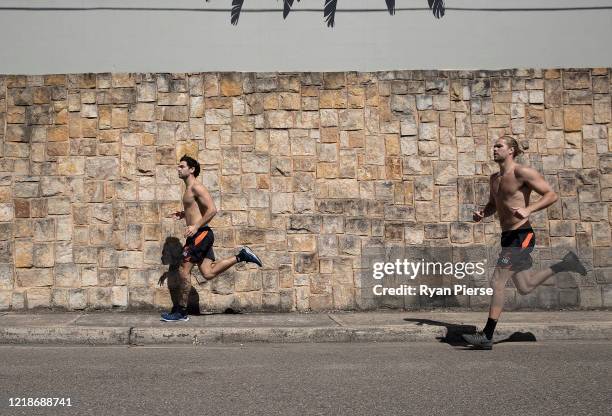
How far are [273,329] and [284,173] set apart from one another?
2.37 meters

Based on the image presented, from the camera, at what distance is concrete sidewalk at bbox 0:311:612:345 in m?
7.13

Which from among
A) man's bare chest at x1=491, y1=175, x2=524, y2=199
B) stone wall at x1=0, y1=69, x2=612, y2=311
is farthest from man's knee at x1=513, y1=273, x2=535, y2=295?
stone wall at x1=0, y1=69, x2=612, y2=311

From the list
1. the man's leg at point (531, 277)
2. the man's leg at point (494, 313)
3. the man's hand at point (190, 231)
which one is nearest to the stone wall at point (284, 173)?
the man's hand at point (190, 231)

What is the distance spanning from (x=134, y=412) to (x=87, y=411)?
29 centimetres

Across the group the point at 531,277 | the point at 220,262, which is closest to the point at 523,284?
the point at 531,277

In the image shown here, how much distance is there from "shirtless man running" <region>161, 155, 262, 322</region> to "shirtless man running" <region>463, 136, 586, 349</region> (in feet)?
8.88

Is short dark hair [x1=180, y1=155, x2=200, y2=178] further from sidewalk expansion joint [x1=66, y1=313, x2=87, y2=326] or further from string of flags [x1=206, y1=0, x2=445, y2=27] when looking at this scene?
string of flags [x1=206, y1=0, x2=445, y2=27]

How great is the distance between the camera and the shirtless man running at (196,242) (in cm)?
792

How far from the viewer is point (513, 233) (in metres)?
6.76

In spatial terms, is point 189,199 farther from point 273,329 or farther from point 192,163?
point 273,329

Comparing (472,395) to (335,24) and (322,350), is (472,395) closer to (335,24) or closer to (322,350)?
(322,350)

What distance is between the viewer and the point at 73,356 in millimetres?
6320

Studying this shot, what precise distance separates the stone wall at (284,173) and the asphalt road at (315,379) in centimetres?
204

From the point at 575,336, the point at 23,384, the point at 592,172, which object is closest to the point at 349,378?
the point at 23,384
